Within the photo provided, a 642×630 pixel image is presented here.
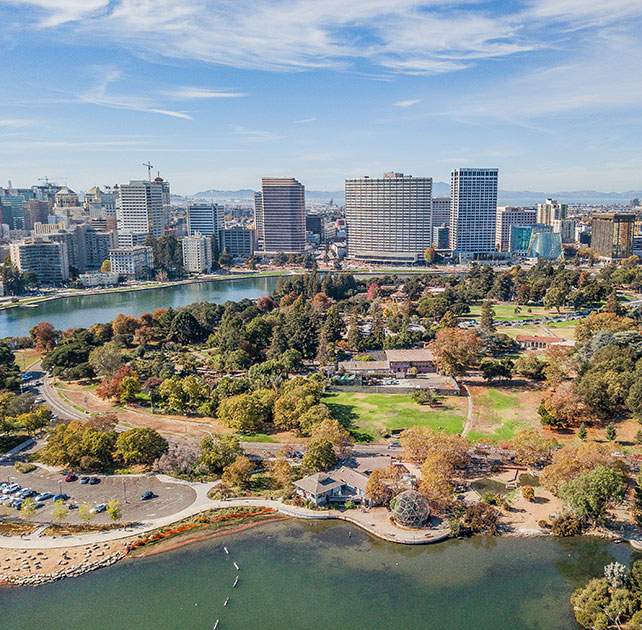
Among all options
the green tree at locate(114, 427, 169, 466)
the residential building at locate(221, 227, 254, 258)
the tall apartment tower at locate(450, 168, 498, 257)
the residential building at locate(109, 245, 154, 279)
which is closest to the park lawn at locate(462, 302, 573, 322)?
the green tree at locate(114, 427, 169, 466)

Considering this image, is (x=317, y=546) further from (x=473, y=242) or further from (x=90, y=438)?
(x=473, y=242)

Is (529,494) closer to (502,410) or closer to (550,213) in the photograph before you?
(502,410)

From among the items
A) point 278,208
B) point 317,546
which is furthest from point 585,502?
point 278,208

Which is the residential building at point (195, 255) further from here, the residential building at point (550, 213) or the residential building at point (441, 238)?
the residential building at point (550, 213)

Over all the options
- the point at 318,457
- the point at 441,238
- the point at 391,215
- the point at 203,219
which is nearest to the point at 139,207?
the point at 203,219

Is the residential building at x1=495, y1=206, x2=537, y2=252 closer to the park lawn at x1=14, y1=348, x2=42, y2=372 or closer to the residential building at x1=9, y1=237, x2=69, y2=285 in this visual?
the residential building at x1=9, y1=237, x2=69, y2=285

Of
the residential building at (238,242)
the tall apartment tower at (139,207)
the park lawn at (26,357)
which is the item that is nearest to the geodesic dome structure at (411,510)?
the park lawn at (26,357)
